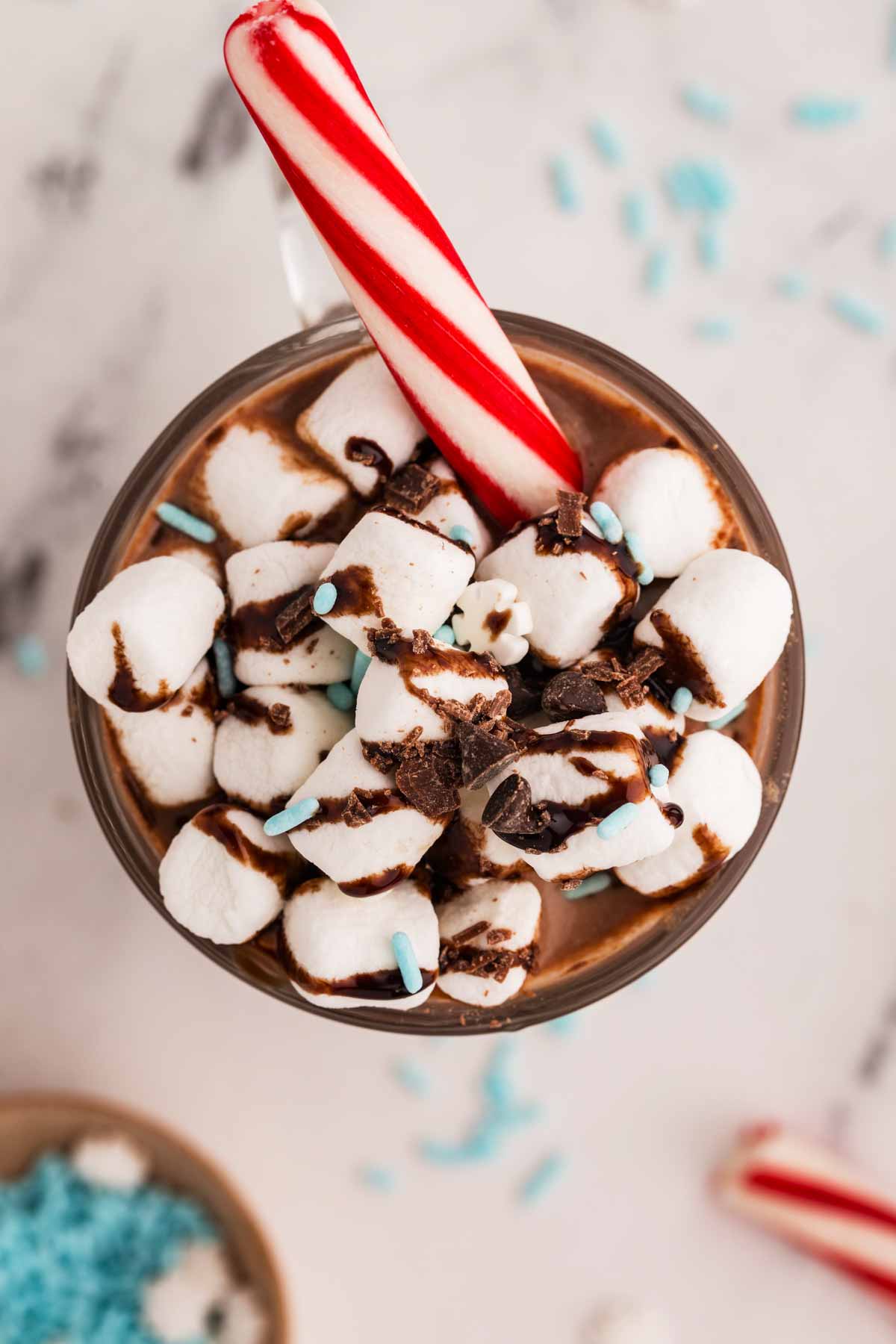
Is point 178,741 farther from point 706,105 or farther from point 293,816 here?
point 706,105

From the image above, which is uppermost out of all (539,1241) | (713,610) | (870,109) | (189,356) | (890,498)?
(870,109)

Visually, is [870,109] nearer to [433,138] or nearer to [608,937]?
[433,138]

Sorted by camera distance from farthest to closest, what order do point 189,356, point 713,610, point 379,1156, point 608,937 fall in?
point 379,1156, point 189,356, point 608,937, point 713,610

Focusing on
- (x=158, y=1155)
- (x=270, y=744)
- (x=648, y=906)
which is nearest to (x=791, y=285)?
(x=648, y=906)

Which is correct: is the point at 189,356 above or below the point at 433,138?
below

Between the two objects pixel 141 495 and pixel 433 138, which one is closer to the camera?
pixel 141 495

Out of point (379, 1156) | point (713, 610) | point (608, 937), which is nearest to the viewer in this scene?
point (713, 610)

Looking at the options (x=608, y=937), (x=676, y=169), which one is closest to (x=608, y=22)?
(x=676, y=169)
